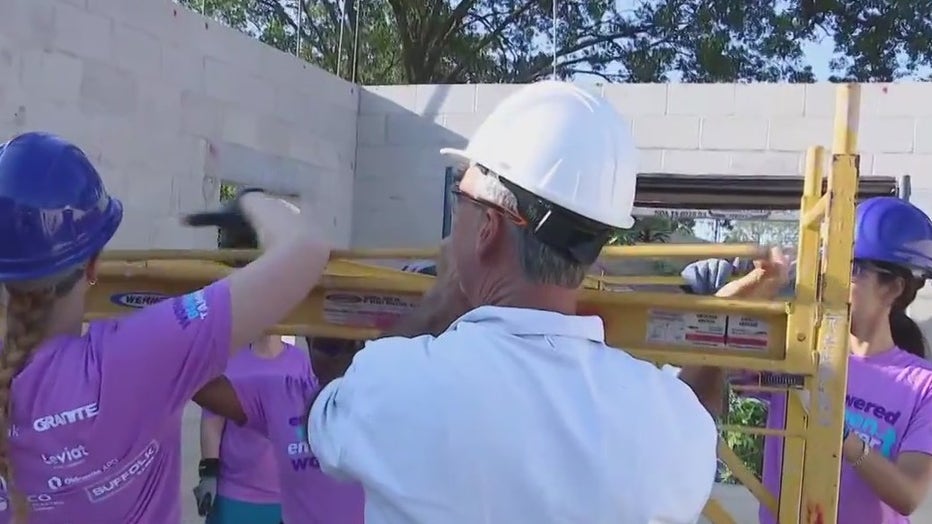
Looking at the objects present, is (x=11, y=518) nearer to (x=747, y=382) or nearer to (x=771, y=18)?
(x=747, y=382)

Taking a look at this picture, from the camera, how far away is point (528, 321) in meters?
1.19

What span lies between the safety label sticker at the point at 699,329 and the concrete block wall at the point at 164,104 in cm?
289

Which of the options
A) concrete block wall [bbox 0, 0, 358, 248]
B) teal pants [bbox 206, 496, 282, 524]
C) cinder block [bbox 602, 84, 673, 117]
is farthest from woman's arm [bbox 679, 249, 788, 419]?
cinder block [bbox 602, 84, 673, 117]

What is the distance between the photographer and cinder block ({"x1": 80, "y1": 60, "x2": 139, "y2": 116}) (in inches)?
170

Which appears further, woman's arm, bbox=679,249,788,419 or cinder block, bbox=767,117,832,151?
cinder block, bbox=767,117,832,151

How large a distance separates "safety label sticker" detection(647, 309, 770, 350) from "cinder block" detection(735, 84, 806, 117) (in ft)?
14.6

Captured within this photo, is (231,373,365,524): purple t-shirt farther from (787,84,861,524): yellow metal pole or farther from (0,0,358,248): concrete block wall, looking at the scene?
(0,0,358,248): concrete block wall

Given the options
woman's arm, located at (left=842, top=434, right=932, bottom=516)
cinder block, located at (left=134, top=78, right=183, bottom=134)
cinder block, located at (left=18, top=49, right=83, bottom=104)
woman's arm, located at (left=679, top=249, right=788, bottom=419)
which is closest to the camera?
woman's arm, located at (left=679, top=249, right=788, bottom=419)

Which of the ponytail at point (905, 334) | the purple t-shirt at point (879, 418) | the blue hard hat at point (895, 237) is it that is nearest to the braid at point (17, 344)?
the purple t-shirt at point (879, 418)

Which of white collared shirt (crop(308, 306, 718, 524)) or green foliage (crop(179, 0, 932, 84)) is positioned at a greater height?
green foliage (crop(179, 0, 932, 84))

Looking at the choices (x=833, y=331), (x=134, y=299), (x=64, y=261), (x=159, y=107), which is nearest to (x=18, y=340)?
(x=64, y=261)

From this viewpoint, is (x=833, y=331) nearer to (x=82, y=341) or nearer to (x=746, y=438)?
(x=82, y=341)

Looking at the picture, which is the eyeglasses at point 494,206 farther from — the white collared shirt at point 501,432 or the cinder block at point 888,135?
→ the cinder block at point 888,135

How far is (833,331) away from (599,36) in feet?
52.7
